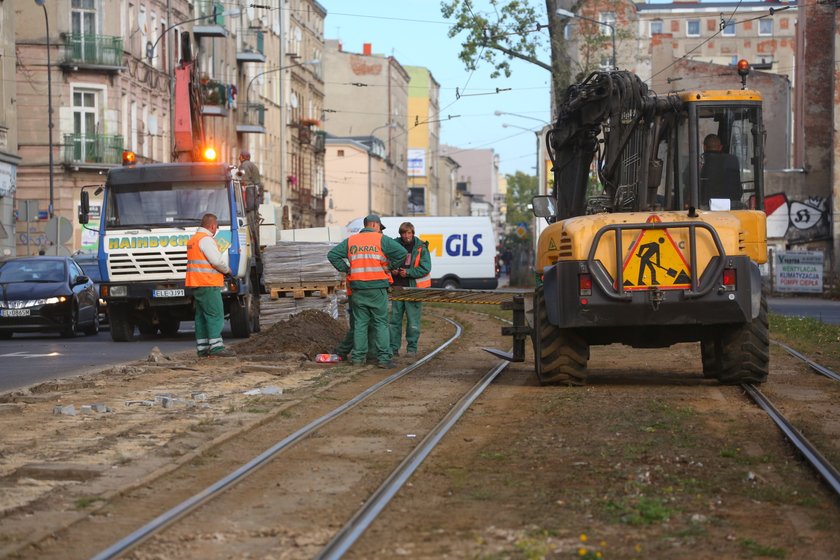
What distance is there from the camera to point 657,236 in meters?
14.2

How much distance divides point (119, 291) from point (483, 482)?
17116mm

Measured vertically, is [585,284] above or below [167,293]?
above

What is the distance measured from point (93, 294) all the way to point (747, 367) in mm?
17093

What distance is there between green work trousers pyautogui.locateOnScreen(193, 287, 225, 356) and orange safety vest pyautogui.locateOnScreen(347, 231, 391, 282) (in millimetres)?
2532

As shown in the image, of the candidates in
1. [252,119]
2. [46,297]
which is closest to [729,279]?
[46,297]

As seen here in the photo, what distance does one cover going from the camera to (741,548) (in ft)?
22.8

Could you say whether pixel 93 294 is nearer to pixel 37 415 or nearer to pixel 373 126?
pixel 37 415

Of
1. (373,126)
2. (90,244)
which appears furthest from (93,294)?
(373,126)

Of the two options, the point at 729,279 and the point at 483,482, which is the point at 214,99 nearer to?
the point at 729,279

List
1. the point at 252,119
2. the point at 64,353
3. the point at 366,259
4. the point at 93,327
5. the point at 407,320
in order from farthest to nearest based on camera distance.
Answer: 1. the point at 252,119
2. the point at 93,327
3. the point at 64,353
4. the point at 407,320
5. the point at 366,259

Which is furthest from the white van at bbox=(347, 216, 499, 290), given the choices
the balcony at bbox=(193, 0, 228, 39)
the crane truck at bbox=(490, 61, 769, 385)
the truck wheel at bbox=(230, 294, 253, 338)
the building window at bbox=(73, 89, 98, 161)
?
the crane truck at bbox=(490, 61, 769, 385)

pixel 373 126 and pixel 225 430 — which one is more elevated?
pixel 373 126

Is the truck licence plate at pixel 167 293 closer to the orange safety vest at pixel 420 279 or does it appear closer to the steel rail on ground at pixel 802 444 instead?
the orange safety vest at pixel 420 279

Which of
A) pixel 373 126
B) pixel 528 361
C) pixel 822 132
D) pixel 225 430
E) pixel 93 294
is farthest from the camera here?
pixel 373 126
